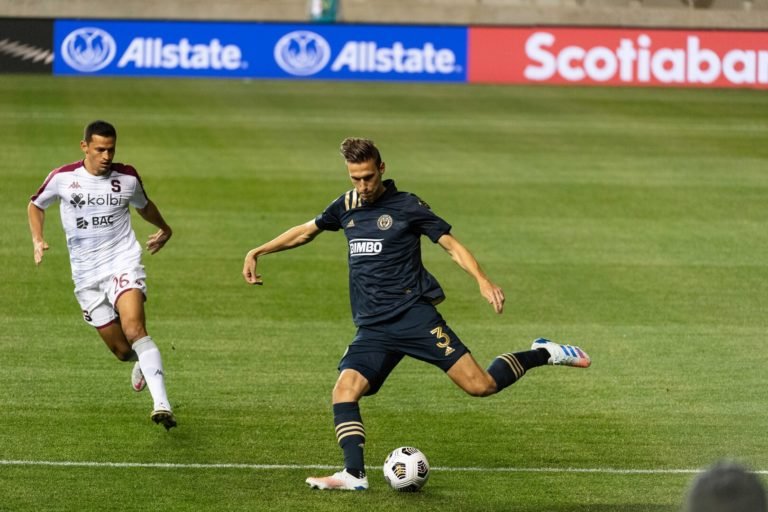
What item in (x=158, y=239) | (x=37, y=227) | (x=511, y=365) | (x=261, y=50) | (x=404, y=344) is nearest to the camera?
(x=404, y=344)

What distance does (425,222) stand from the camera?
8.30m

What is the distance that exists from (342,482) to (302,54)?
3064 cm

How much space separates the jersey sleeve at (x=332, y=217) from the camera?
8.45 m

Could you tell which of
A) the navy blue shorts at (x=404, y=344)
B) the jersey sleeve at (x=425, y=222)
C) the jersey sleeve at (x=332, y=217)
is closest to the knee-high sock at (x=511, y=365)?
the navy blue shorts at (x=404, y=344)

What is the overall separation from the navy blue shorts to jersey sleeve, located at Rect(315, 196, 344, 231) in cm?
70

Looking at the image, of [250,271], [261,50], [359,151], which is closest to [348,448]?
[250,271]

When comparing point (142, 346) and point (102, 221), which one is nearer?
point (142, 346)

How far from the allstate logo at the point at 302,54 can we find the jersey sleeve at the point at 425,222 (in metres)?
29.9

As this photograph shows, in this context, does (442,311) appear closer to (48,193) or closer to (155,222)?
(155,222)

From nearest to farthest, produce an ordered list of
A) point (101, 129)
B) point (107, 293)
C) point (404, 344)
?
1. point (404, 344)
2. point (101, 129)
3. point (107, 293)

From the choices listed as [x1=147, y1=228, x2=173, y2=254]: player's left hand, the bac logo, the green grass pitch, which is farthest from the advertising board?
the bac logo

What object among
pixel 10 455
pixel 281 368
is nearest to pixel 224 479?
pixel 10 455

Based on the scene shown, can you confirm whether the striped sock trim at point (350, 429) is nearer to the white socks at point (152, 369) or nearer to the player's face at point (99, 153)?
the white socks at point (152, 369)

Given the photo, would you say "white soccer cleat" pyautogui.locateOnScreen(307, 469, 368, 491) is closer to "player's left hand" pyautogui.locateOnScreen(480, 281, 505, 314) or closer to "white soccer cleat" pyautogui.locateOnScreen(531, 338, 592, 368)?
"player's left hand" pyautogui.locateOnScreen(480, 281, 505, 314)
